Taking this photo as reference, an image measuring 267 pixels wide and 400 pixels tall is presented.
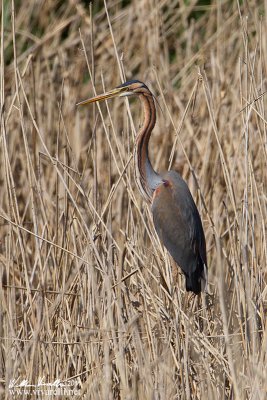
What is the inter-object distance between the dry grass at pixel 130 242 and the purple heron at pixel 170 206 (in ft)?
0.24

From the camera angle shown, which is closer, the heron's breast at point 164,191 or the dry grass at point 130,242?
the dry grass at point 130,242

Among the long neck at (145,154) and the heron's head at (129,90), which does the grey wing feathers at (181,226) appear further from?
the heron's head at (129,90)

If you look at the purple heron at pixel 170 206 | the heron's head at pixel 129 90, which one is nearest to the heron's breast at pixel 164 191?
the purple heron at pixel 170 206

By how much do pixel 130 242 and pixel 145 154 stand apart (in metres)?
0.53

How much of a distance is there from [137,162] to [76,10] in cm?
251

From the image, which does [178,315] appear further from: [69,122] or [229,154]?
[69,122]

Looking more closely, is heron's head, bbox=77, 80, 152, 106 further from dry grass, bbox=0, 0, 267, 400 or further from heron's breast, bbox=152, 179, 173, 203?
heron's breast, bbox=152, 179, 173, 203

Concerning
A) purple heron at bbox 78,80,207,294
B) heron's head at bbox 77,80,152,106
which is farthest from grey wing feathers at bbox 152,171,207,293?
heron's head at bbox 77,80,152,106

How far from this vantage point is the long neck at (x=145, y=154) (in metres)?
3.40

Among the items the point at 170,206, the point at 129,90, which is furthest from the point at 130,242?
the point at 129,90

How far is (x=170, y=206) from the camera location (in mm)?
3488

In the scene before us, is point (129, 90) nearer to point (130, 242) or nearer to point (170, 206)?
point (170, 206)

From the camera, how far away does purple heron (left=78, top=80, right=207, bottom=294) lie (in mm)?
3391

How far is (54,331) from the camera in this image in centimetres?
295
